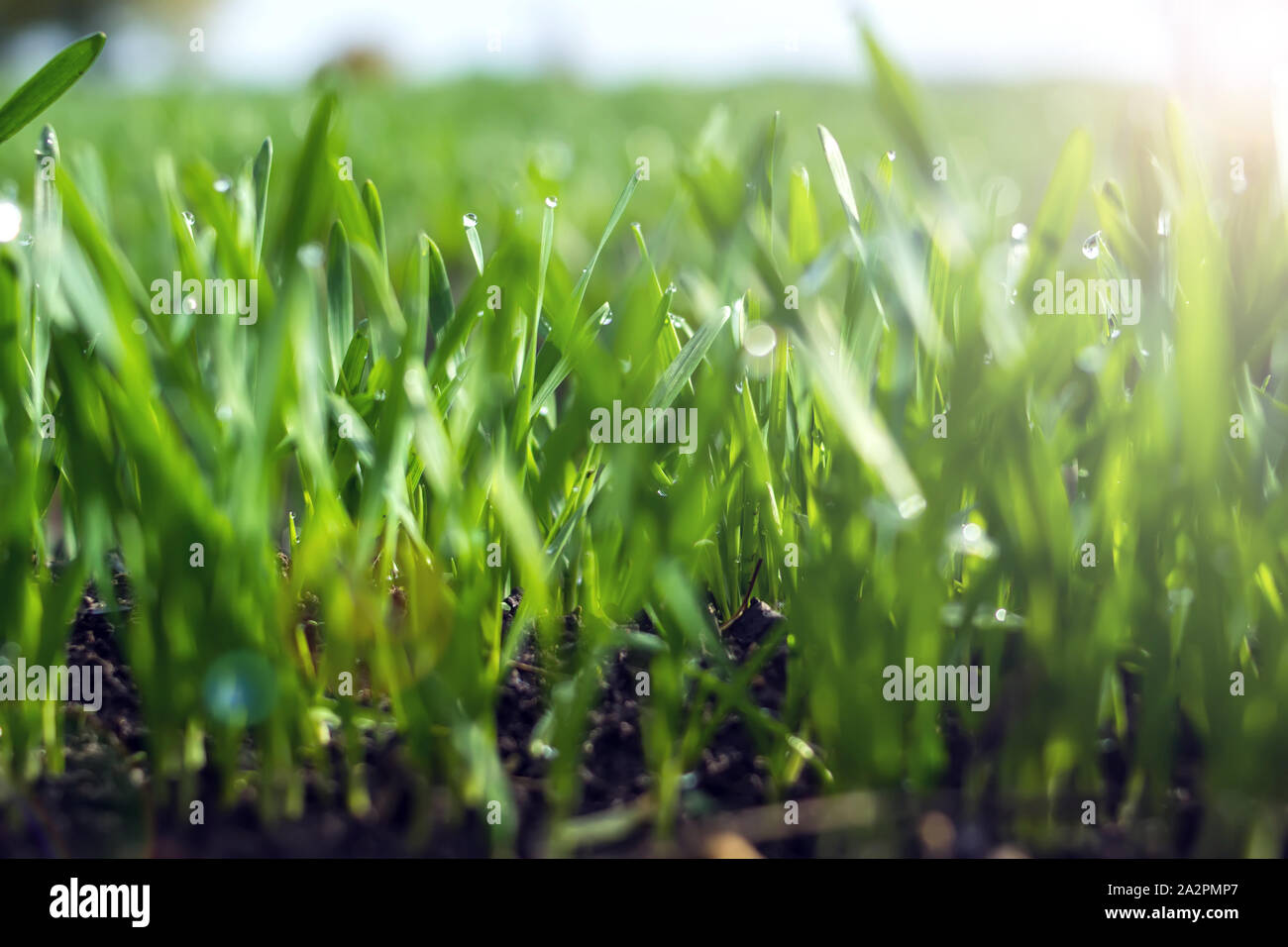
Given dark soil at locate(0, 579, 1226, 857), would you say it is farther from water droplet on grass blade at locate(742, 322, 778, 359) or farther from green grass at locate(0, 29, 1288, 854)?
water droplet on grass blade at locate(742, 322, 778, 359)

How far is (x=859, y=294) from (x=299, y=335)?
501mm

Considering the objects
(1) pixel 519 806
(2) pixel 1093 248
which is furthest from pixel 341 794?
(2) pixel 1093 248

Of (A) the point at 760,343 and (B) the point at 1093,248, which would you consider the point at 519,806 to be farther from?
(B) the point at 1093,248

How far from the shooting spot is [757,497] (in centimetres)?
96

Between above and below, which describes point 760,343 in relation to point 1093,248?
below

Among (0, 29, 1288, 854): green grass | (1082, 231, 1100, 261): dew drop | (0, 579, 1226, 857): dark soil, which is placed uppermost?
(1082, 231, 1100, 261): dew drop

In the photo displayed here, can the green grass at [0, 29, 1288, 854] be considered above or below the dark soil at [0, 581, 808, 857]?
above

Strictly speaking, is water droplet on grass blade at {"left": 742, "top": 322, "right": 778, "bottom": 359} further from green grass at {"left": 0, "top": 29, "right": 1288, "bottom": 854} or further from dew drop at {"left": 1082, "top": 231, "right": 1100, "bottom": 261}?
dew drop at {"left": 1082, "top": 231, "right": 1100, "bottom": 261}

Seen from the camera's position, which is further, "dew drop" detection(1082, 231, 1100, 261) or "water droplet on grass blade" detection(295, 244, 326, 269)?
"dew drop" detection(1082, 231, 1100, 261)

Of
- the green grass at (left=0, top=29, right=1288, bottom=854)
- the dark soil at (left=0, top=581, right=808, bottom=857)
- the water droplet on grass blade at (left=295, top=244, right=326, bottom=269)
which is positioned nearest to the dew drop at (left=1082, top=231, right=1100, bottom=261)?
the green grass at (left=0, top=29, right=1288, bottom=854)

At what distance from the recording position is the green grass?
687mm
